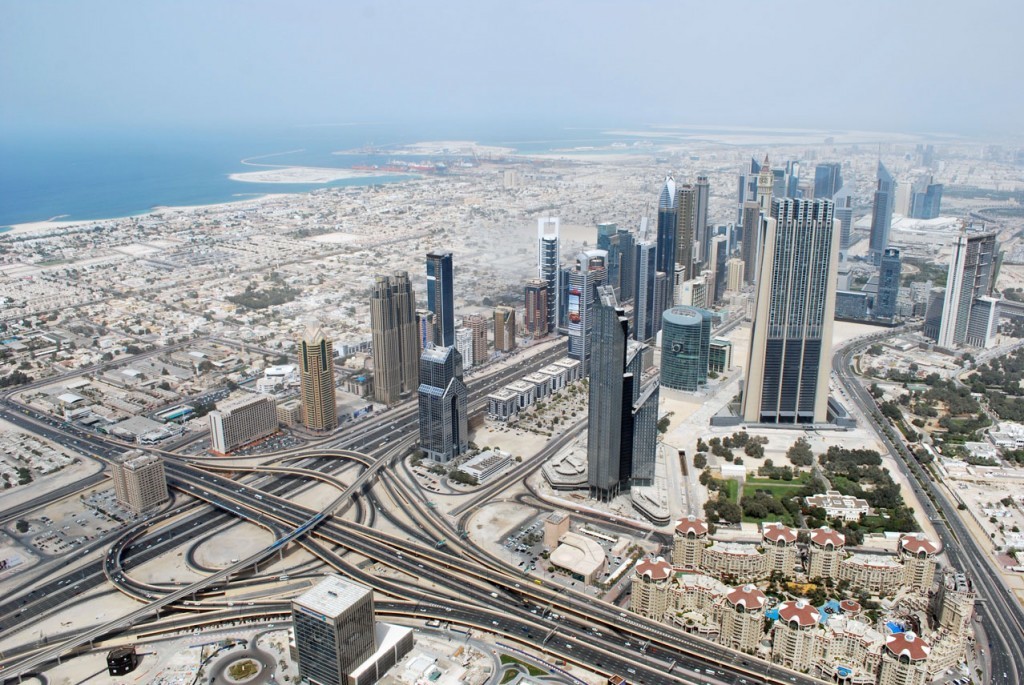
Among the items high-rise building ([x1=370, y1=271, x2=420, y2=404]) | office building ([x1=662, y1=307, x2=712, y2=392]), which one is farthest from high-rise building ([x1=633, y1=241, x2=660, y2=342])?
high-rise building ([x1=370, y1=271, x2=420, y2=404])

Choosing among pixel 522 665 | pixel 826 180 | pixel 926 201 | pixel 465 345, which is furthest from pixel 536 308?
pixel 926 201

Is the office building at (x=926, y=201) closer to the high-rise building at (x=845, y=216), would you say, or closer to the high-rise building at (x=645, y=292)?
the high-rise building at (x=845, y=216)

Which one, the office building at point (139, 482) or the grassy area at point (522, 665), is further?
the office building at point (139, 482)

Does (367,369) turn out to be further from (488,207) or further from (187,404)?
Result: (488,207)

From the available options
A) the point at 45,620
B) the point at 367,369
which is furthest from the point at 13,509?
the point at 367,369

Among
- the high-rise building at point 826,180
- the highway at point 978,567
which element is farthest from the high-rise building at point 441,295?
the high-rise building at point 826,180

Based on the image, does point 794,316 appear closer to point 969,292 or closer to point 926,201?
point 969,292

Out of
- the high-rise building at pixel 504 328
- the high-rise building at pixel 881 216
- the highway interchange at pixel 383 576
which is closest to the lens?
the highway interchange at pixel 383 576
